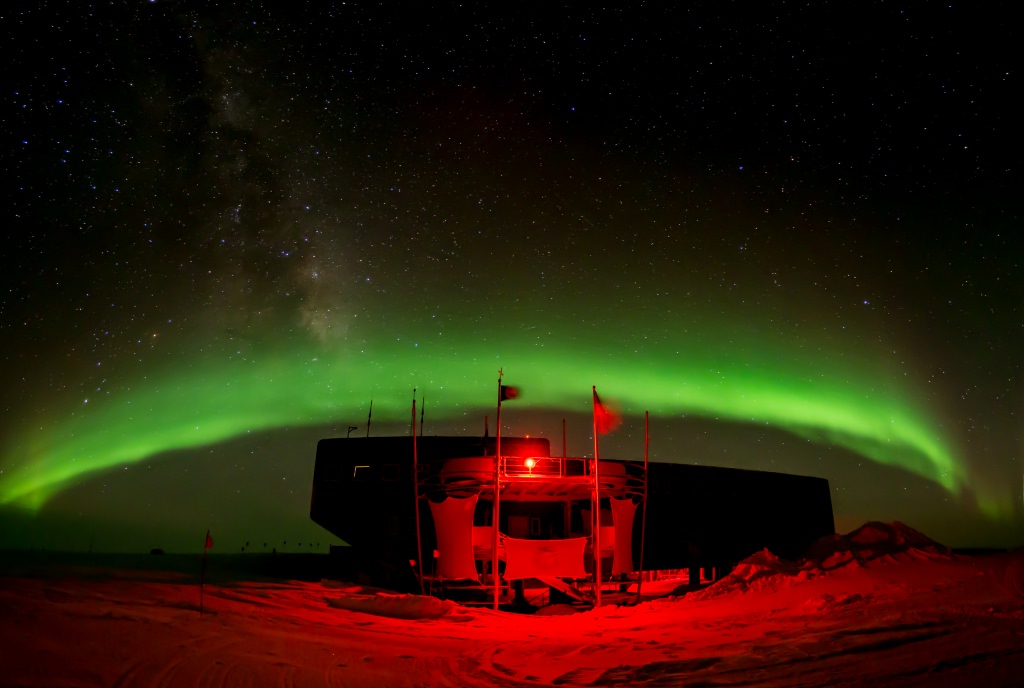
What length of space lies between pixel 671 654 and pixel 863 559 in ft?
45.8

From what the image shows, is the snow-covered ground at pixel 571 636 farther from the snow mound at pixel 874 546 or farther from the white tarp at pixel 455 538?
the white tarp at pixel 455 538

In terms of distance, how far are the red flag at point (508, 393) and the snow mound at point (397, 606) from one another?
830 centimetres

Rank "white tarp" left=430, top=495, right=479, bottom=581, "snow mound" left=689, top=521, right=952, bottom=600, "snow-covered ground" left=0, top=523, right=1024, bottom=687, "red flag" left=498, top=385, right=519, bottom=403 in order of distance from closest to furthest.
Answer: "snow-covered ground" left=0, top=523, right=1024, bottom=687, "snow mound" left=689, top=521, right=952, bottom=600, "red flag" left=498, top=385, right=519, bottom=403, "white tarp" left=430, top=495, right=479, bottom=581

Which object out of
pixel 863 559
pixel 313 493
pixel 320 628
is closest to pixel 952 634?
pixel 863 559

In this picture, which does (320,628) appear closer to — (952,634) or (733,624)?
(733,624)

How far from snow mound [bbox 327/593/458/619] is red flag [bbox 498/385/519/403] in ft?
27.2

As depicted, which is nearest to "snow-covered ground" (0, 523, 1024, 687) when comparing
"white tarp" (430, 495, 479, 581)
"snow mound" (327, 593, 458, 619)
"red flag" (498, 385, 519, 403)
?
"snow mound" (327, 593, 458, 619)

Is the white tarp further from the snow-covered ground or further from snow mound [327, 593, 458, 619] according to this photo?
the snow-covered ground

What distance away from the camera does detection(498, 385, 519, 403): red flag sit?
26391mm

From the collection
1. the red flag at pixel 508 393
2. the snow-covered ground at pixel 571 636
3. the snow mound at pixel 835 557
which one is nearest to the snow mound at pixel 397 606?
the snow-covered ground at pixel 571 636

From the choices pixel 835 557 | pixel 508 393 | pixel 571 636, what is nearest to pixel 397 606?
pixel 571 636

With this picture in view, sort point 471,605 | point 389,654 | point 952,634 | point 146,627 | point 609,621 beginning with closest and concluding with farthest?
point 952,634 → point 389,654 → point 146,627 → point 609,621 → point 471,605

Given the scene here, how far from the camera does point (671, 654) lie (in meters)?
12.3

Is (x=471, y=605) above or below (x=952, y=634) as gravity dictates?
below
